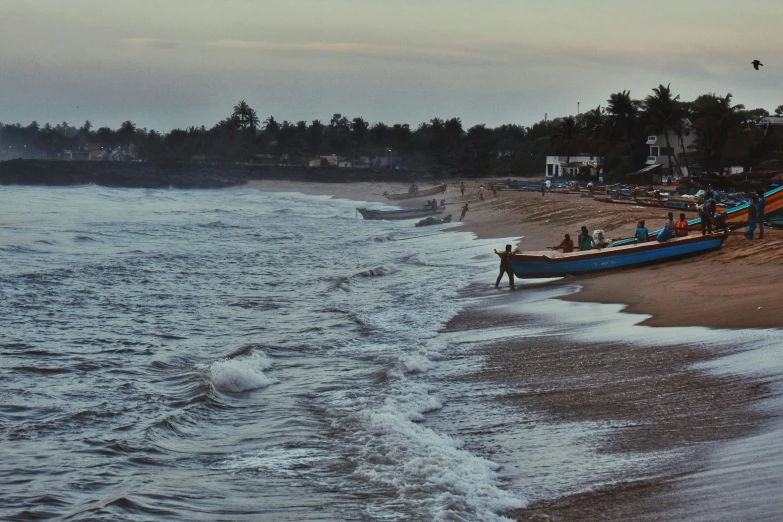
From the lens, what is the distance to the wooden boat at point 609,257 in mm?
20656

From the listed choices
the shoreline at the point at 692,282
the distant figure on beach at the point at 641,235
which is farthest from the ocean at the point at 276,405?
the distant figure on beach at the point at 641,235

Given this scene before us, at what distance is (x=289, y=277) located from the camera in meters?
26.1

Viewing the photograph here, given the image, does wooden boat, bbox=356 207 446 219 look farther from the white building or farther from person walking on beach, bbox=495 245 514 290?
the white building

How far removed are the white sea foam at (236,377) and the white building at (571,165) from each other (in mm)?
79500

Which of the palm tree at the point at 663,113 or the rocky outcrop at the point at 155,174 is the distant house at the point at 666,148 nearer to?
the palm tree at the point at 663,113

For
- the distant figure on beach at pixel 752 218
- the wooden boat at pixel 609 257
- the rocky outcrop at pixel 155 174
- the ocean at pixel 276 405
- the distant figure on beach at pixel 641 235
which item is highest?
the rocky outcrop at pixel 155 174

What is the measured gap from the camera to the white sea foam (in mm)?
12000

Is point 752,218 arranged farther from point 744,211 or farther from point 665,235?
point 665,235

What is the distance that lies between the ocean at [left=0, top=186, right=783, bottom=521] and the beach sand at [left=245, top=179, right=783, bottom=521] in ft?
0.95

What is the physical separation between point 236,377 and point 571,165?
89.7m

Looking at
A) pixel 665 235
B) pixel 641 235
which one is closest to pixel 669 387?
pixel 665 235

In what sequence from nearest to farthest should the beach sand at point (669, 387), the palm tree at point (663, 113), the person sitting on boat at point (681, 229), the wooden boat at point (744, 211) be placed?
1. the beach sand at point (669, 387)
2. the person sitting on boat at point (681, 229)
3. the wooden boat at point (744, 211)
4. the palm tree at point (663, 113)

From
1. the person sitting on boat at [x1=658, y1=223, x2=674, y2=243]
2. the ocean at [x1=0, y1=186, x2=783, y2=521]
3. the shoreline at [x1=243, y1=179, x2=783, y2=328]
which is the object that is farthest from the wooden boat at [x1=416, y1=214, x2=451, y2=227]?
the person sitting on boat at [x1=658, y1=223, x2=674, y2=243]

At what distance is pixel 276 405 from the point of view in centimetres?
1102
